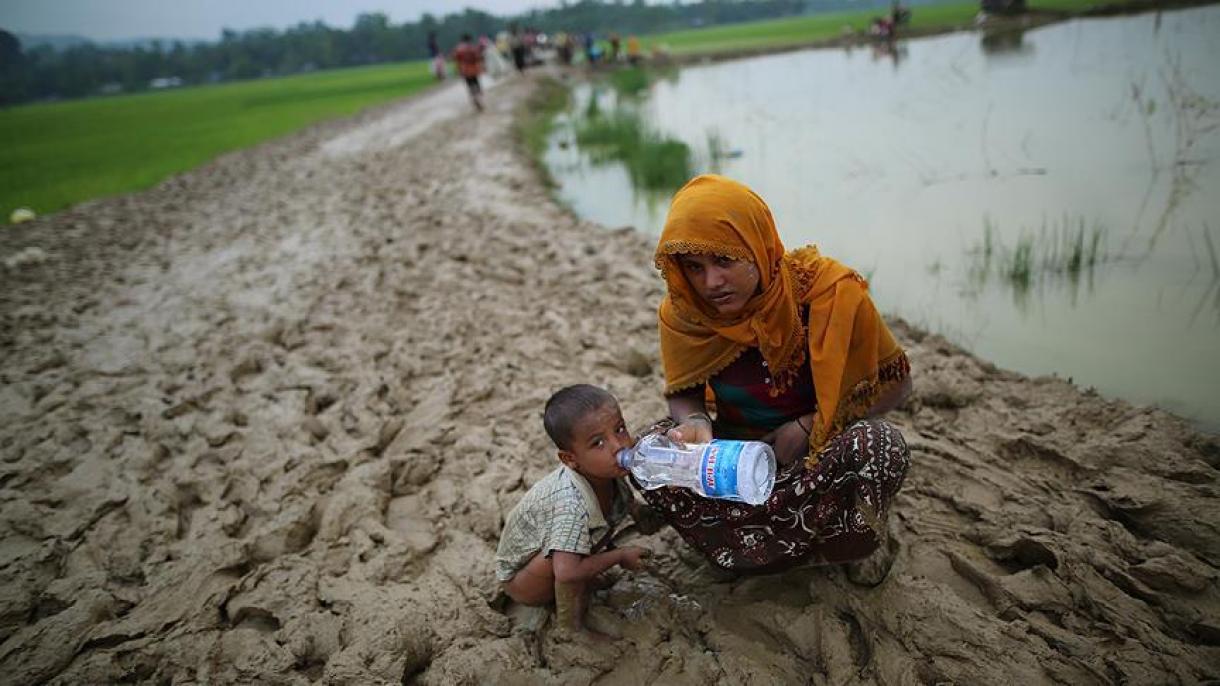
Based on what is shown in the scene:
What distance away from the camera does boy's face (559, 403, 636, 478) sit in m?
1.68

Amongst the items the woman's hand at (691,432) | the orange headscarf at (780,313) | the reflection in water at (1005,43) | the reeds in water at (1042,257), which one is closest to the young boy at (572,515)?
the woman's hand at (691,432)

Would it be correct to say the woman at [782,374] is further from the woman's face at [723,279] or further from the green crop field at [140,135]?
the green crop field at [140,135]

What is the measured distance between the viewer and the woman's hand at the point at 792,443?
5.82ft

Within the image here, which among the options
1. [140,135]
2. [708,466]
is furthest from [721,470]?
[140,135]

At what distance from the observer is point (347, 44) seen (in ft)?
210

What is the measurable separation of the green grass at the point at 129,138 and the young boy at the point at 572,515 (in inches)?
428

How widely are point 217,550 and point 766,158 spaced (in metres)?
6.86

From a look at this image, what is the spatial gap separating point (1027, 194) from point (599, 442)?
512 centimetres

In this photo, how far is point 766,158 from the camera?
7.71 metres

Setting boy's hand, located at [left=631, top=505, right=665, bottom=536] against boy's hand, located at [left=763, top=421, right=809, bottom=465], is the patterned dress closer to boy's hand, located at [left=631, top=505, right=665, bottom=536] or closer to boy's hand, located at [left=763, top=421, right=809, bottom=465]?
boy's hand, located at [left=763, top=421, right=809, bottom=465]

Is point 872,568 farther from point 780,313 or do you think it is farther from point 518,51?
point 518,51

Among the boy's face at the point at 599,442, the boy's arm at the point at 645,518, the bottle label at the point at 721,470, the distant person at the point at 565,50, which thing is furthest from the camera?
the distant person at the point at 565,50

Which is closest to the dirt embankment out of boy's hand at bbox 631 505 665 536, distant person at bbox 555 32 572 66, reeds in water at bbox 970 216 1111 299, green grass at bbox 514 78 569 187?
boy's hand at bbox 631 505 665 536

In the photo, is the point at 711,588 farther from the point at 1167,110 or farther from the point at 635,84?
the point at 635,84
